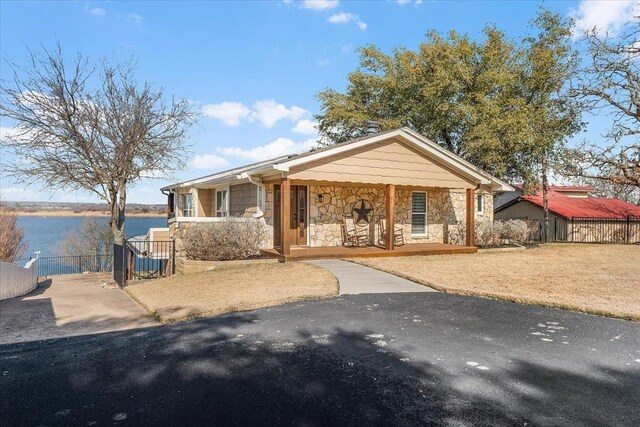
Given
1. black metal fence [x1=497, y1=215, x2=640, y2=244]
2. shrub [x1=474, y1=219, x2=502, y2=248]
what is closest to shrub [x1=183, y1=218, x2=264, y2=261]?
shrub [x1=474, y1=219, x2=502, y2=248]

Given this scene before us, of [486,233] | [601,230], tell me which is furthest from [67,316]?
[601,230]

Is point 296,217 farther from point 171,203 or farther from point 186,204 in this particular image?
point 171,203

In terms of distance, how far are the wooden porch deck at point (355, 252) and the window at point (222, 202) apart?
4.41 m

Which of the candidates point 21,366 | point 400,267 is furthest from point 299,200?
point 21,366

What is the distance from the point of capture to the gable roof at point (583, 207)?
26156 mm

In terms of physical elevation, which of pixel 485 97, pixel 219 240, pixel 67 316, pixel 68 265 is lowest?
pixel 68 265

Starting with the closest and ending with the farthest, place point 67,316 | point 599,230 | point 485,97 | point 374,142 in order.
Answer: point 67,316 → point 374,142 → point 485,97 → point 599,230

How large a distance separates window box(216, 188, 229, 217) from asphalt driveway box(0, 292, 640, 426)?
1135cm

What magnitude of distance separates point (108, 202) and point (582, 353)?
51.6 ft

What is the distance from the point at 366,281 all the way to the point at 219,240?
491cm

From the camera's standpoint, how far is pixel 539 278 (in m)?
9.73

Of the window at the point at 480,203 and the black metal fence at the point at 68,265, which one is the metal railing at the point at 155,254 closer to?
the black metal fence at the point at 68,265

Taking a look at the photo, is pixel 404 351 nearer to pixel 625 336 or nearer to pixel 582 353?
pixel 582 353

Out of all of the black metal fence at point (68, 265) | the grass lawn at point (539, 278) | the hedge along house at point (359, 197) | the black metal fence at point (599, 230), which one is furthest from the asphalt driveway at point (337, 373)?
the black metal fence at point (68, 265)
